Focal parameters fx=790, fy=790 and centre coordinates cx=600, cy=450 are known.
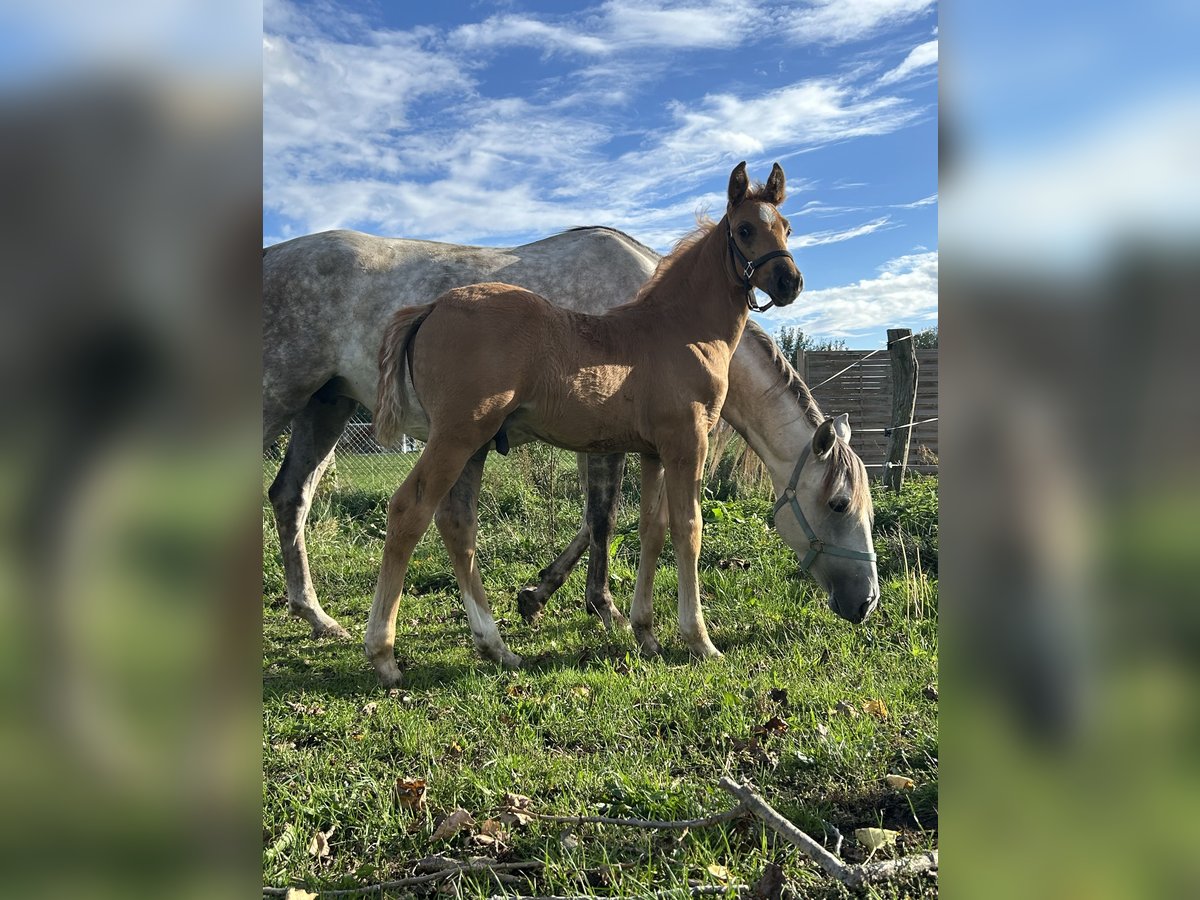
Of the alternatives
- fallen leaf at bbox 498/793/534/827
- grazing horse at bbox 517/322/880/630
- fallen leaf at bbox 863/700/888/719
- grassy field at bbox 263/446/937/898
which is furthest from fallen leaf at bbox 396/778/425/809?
grazing horse at bbox 517/322/880/630

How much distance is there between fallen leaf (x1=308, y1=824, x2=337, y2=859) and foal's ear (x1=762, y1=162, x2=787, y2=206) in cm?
383

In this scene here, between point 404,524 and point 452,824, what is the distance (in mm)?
1687

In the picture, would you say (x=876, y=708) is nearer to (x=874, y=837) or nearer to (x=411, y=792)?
(x=874, y=837)

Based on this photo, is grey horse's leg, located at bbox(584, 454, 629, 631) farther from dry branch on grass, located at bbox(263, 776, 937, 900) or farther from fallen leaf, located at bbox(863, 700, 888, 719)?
dry branch on grass, located at bbox(263, 776, 937, 900)

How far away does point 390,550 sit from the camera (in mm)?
3748

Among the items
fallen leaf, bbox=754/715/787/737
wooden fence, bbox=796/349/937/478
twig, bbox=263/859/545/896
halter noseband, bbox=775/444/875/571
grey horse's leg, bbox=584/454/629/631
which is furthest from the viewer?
wooden fence, bbox=796/349/937/478

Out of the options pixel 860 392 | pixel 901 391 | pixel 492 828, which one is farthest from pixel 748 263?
pixel 860 392

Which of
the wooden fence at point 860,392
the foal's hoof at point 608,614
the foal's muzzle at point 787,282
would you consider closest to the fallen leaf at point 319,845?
the foal's hoof at point 608,614

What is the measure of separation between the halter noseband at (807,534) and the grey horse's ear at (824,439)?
0.14 meters

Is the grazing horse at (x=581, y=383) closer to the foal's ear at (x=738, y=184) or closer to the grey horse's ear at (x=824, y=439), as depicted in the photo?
the foal's ear at (x=738, y=184)

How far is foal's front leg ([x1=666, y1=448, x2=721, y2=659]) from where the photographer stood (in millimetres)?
4250

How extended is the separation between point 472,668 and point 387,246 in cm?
317
